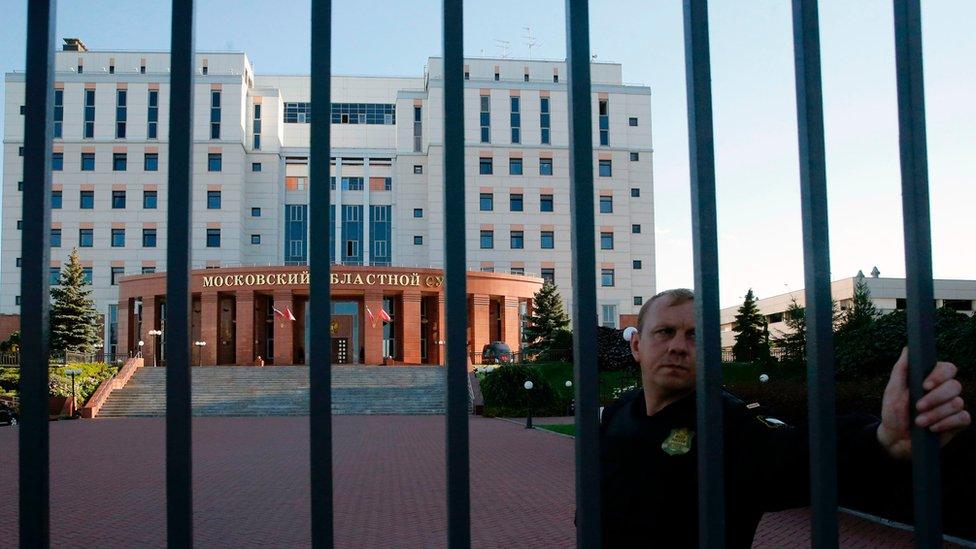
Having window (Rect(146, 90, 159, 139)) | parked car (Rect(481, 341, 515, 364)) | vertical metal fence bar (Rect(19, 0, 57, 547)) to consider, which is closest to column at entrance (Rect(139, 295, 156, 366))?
window (Rect(146, 90, 159, 139))

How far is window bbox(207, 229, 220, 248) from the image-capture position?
5638cm

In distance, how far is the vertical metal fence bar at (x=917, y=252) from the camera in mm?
1616

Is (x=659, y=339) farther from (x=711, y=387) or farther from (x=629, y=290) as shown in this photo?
(x=629, y=290)

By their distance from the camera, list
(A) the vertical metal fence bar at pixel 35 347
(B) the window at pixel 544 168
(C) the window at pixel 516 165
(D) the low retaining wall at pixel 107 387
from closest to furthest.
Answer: (A) the vertical metal fence bar at pixel 35 347, (D) the low retaining wall at pixel 107 387, (C) the window at pixel 516 165, (B) the window at pixel 544 168

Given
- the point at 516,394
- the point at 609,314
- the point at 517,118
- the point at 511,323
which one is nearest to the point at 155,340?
the point at 511,323

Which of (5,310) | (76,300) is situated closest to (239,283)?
(76,300)

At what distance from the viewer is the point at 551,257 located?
59.3 metres

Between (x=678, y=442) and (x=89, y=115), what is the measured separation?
207 ft

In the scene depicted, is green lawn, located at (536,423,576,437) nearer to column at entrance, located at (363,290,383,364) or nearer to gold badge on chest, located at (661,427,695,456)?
gold badge on chest, located at (661,427,695,456)

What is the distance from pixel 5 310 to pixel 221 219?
15.1 metres

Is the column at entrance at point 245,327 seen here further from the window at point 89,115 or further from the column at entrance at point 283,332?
the window at point 89,115

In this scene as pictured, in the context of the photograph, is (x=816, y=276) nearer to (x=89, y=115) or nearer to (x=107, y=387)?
(x=107, y=387)

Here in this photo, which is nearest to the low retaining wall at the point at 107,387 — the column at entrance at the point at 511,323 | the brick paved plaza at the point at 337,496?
the brick paved plaza at the point at 337,496

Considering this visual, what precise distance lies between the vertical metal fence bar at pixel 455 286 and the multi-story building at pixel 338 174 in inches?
2129
